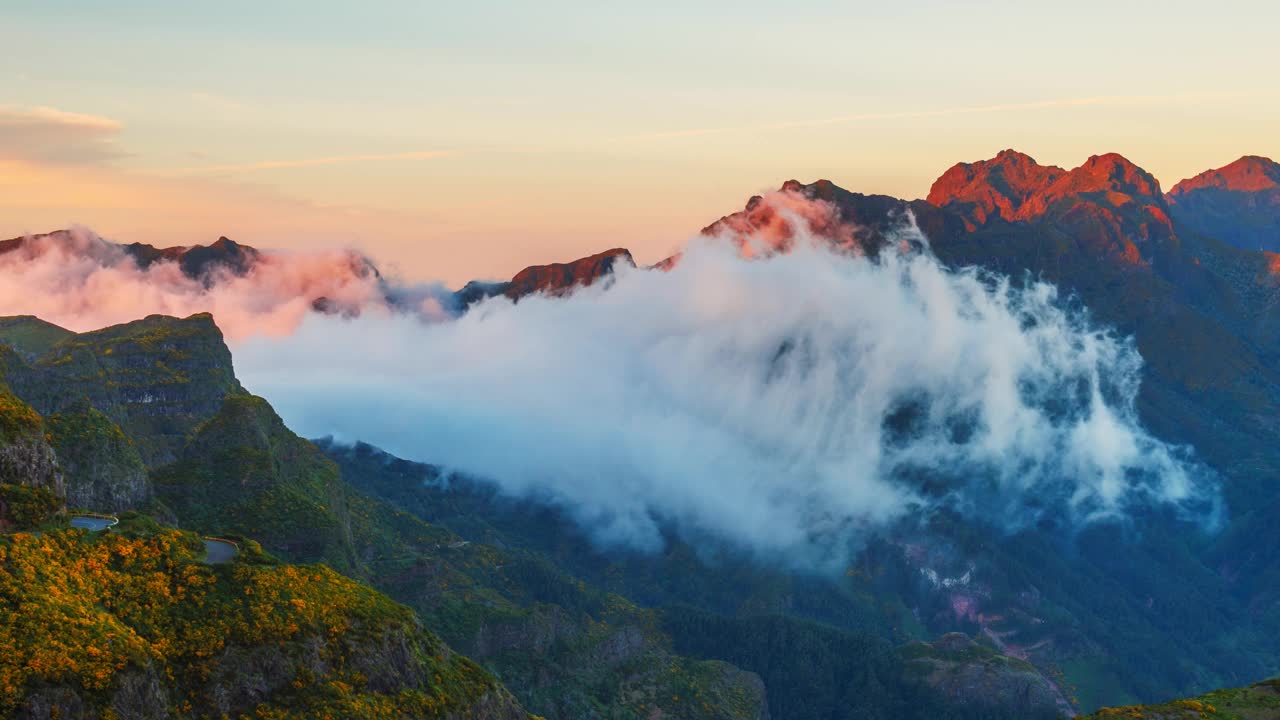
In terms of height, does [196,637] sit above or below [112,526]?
below

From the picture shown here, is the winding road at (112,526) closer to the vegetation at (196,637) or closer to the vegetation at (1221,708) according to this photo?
the vegetation at (196,637)

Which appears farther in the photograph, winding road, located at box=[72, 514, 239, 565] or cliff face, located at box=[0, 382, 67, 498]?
winding road, located at box=[72, 514, 239, 565]

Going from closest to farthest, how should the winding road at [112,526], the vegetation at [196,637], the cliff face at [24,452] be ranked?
the vegetation at [196,637], the cliff face at [24,452], the winding road at [112,526]

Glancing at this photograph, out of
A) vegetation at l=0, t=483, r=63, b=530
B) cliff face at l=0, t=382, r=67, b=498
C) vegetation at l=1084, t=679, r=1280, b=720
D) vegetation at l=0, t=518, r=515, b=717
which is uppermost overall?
cliff face at l=0, t=382, r=67, b=498

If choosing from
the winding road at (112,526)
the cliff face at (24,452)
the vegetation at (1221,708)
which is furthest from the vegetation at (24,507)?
the vegetation at (1221,708)

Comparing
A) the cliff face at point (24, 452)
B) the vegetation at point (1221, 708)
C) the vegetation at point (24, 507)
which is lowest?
the vegetation at point (1221, 708)

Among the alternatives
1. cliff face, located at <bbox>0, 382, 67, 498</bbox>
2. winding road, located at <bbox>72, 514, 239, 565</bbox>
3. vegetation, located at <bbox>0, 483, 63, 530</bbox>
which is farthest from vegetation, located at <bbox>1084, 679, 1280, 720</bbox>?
cliff face, located at <bbox>0, 382, 67, 498</bbox>

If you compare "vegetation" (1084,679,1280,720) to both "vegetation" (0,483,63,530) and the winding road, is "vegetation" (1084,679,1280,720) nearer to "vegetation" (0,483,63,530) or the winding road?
the winding road

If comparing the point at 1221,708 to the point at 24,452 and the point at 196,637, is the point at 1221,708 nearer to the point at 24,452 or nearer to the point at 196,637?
the point at 196,637

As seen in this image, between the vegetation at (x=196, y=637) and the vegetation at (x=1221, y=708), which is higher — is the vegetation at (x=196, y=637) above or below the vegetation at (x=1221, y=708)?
above

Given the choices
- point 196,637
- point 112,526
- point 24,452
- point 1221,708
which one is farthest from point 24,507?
point 1221,708

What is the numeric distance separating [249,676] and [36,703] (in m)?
37.8

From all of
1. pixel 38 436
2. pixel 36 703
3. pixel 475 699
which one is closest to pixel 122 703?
pixel 36 703

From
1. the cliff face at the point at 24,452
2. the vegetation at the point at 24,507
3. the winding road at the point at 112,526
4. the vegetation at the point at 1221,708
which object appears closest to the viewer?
the vegetation at the point at 24,507
